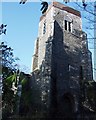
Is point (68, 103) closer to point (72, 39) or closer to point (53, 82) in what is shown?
point (53, 82)

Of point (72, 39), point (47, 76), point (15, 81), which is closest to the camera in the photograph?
point (15, 81)

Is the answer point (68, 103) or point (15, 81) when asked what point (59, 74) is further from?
point (15, 81)

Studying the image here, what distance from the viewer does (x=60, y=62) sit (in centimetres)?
2508

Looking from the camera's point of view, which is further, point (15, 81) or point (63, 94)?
point (63, 94)

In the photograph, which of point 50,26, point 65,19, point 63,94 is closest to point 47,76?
point 63,94

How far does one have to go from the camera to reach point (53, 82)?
2331 cm

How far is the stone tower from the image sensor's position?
22.8m

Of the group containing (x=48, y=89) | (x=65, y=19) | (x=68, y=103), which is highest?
(x=65, y=19)

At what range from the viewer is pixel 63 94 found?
77.0ft

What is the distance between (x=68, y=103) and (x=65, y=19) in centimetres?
1110

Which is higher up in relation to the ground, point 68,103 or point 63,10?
point 63,10

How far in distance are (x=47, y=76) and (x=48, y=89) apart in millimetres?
1440

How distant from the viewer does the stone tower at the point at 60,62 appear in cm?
2280

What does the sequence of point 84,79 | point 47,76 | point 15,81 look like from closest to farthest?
point 15,81 < point 47,76 < point 84,79
